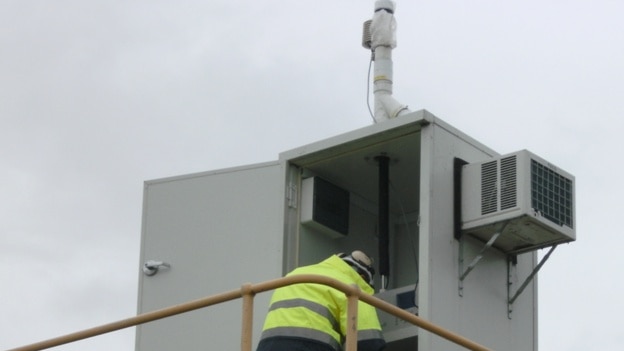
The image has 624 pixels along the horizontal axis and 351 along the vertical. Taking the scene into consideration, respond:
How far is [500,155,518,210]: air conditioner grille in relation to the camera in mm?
11906

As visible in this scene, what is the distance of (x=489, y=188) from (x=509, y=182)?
16 cm

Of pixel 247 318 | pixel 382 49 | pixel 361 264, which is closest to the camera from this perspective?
pixel 247 318

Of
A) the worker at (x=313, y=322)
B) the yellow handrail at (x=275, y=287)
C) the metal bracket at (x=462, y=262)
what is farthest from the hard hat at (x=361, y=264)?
the yellow handrail at (x=275, y=287)

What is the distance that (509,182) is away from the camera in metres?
12.0

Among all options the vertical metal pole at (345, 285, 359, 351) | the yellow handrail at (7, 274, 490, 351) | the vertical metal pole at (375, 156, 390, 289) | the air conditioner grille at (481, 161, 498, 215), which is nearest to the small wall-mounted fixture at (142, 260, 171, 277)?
the vertical metal pole at (375, 156, 390, 289)

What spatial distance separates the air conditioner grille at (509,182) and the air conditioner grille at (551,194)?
0.44ft

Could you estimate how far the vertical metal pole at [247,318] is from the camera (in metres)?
9.04

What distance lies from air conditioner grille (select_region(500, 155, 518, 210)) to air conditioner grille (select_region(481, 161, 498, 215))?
0.06 meters

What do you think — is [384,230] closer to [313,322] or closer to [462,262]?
[462,262]

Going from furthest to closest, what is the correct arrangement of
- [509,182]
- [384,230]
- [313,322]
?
[384,230]
[509,182]
[313,322]

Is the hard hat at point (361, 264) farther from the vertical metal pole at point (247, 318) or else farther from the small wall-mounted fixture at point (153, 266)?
the vertical metal pole at point (247, 318)

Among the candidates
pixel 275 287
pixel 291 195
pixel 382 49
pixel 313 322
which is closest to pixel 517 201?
pixel 291 195

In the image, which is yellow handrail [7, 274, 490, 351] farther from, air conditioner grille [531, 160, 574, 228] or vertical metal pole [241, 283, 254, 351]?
air conditioner grille [531, 160, 574, 228]

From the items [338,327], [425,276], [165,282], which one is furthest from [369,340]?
[165,282]
